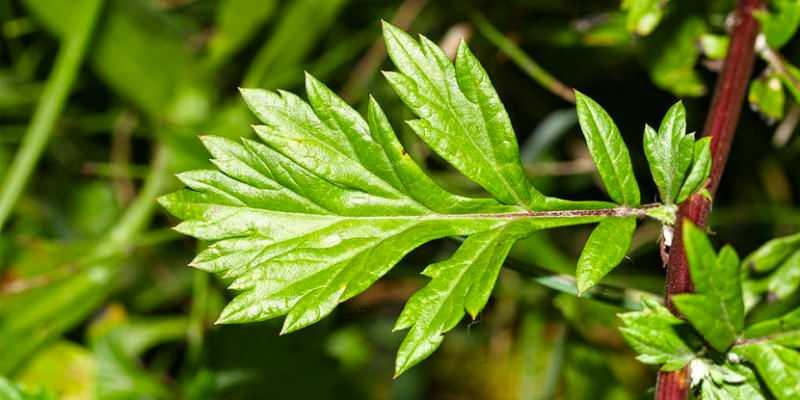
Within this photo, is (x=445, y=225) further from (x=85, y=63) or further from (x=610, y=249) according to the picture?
(x=85, y=63)

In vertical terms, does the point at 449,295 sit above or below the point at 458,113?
below

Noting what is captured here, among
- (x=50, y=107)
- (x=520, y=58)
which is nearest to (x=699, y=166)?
(x=520, y=58)

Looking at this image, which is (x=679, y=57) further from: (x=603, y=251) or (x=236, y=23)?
(x=236, y=23)

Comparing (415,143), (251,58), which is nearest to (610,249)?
(415,143)

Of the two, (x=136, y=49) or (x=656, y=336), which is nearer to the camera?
(x=656, y=336)

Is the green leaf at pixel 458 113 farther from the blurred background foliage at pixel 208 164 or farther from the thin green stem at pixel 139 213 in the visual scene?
the thin green stem at pixel 139 213

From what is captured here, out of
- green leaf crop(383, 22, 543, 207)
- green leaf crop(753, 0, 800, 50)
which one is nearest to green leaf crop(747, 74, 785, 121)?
green leaf crop(753, 0, 800, 50)

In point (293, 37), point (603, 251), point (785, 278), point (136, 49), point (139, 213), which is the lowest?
point (785, 278)
